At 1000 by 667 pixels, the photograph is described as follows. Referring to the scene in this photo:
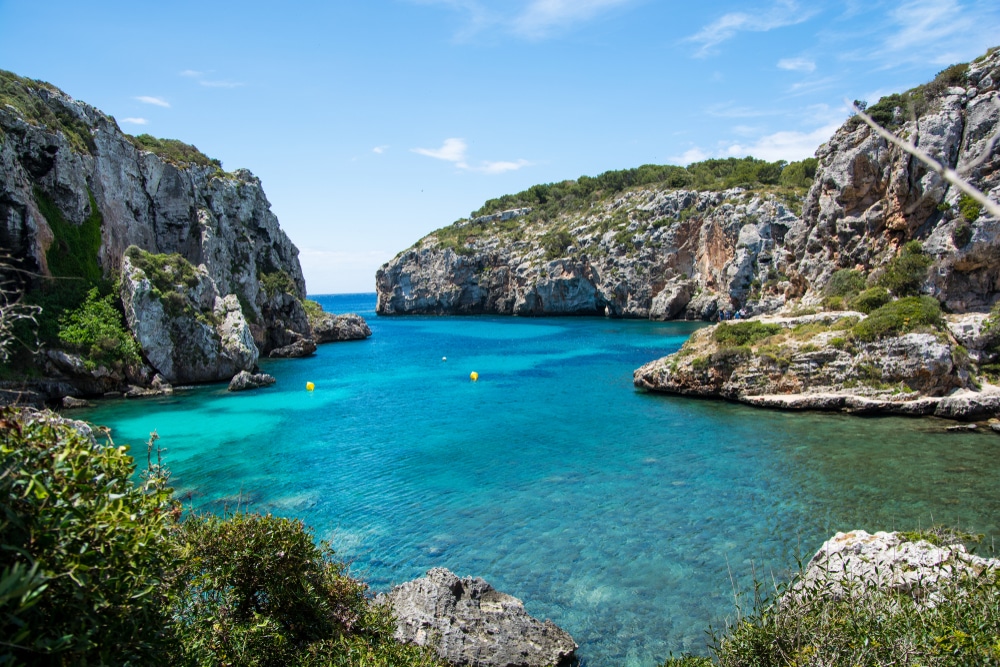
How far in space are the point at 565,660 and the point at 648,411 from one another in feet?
71.1

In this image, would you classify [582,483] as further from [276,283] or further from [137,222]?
[276,283]

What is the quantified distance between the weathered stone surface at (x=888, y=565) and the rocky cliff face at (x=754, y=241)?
601 centimetres

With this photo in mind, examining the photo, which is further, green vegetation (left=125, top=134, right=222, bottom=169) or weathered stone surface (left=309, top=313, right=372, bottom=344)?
weathered stone surface (left=309, top=313, right=372, bottom=344)

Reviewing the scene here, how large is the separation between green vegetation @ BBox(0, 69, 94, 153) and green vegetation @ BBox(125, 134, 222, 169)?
297 inches

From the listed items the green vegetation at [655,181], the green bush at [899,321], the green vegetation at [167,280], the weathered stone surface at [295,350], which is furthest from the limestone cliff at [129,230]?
the green vegetation at [655,181]

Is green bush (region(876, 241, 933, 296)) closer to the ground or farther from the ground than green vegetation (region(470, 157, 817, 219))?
closer to the ground

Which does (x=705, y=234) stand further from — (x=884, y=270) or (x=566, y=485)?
(x=566, y=485)

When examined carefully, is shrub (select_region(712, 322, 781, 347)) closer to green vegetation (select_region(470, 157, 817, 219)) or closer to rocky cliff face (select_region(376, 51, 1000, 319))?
rocky cliff face (select_region(376, 51, 1000, 319))

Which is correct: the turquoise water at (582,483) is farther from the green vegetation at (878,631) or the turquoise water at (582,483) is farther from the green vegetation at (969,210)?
the green vegetation at (969,210)

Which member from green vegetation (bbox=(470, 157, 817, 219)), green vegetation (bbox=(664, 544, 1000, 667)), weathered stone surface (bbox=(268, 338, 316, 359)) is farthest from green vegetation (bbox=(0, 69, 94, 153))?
green vegetation (bbox=(470, 157, 817, 219))

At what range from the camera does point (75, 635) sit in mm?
4938

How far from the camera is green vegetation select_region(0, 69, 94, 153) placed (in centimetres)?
3947

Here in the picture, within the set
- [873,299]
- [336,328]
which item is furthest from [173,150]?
[873,299]

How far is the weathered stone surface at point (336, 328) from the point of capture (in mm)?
74438
